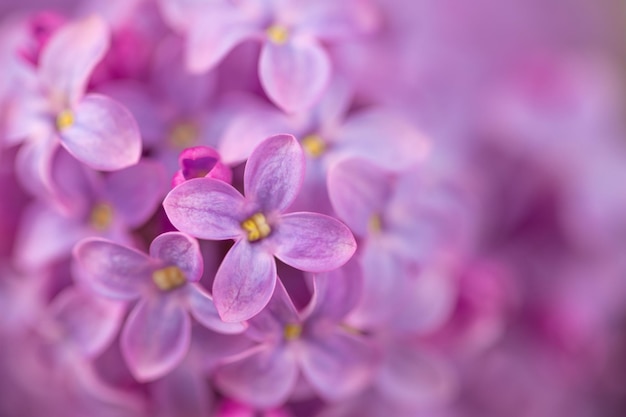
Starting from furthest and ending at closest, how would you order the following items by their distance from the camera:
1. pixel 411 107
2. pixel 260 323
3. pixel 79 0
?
pixel 79 0 → pixel 411 107 → pixel 260 323

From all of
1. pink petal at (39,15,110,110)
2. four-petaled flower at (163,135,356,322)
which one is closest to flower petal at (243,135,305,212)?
four-petaled flower at (163,135,356,322)

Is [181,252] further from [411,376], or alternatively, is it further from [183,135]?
[411,376]

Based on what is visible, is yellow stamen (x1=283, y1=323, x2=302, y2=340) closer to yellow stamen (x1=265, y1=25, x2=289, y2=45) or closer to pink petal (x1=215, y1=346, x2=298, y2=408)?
pink petal (x1=215, y1=346, x2=298, y2=408)

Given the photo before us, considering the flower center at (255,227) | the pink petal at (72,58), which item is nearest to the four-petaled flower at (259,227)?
the flower center at (255,227)

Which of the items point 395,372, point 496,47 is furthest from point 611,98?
point 395,372

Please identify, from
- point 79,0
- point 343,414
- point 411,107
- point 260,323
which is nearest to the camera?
point 260,323

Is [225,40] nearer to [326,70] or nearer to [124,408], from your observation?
[326,70]

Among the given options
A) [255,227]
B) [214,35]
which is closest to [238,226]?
[255,227]
